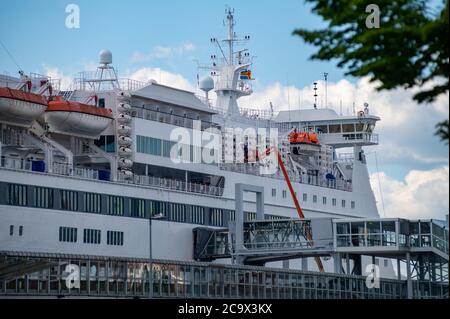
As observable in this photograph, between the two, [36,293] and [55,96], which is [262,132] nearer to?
[55,96]

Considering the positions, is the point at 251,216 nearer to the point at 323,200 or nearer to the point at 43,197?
the point at 323,200

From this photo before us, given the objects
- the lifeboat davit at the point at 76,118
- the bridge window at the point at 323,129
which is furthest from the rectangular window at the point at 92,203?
the bridge window at the point at 323,129

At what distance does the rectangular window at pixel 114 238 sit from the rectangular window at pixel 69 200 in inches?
159

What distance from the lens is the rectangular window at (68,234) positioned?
281ft

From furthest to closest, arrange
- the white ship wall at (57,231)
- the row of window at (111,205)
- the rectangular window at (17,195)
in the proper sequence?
1. the row of window at (111,205)
2. the rectangular window at (17,195)
3. the white ship wall at (57,231)

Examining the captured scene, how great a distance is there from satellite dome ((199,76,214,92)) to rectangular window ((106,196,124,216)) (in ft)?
73.9

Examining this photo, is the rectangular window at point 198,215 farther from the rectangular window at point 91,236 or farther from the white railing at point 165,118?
the rectangular window at point 91,236

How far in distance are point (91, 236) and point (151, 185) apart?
902 centimetres

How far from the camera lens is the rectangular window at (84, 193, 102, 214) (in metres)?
88.5

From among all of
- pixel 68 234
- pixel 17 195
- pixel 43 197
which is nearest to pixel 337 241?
pixel 68 234

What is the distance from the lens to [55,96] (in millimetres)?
90938

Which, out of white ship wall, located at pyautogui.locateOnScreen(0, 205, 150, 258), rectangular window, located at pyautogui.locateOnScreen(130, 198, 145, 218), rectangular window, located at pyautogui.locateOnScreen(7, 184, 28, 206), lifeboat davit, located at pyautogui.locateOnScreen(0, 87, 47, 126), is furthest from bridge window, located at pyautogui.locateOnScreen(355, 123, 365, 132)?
rectangular window, located at pyautogui.locateOnScreen(7, 184, 28, 206)
